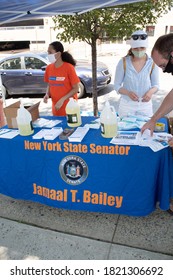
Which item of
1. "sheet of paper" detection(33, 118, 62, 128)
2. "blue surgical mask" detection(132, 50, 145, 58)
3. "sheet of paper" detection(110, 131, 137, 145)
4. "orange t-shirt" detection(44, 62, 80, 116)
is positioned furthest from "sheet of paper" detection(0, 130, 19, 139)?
"blue surgical mask" detection(132, 50, 145, 58)

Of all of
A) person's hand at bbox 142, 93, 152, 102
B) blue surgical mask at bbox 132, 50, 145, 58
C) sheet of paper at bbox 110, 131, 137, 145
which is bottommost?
sheet of paper at bbox 110, 131, 137, 145

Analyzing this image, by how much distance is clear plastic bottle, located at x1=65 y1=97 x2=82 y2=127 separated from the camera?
2.47m

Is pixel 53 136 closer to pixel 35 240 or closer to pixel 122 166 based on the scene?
pixel 122 166

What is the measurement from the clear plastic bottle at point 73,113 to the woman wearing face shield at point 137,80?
670 mm

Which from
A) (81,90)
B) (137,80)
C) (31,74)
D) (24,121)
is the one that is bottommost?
(81,90)

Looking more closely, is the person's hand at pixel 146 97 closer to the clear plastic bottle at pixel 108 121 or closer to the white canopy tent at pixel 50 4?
the clear plastic bottle at pixel 108 121

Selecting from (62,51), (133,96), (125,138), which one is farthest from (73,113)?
(62,51)

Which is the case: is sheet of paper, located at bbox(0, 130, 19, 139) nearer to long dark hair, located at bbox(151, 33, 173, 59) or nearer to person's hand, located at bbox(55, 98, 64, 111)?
person's hand, located at bbox(55, 98, 64, 111)

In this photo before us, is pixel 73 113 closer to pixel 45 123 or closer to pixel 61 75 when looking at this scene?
pixel 45 123

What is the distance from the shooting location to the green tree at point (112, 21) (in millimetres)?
4031

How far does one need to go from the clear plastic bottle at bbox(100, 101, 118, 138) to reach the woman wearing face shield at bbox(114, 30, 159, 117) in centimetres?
68

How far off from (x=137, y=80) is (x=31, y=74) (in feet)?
18.2

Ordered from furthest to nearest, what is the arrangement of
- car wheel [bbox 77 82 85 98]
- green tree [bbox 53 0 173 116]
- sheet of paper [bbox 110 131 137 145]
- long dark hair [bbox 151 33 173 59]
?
car wheel [bbox 77 82 85 98], green tree [bbox 53 0 173 116], sheet of paper [bbox 110 131 137 145], long dark hair [bbox 151 33 173 59]

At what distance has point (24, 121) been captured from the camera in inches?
96.8
